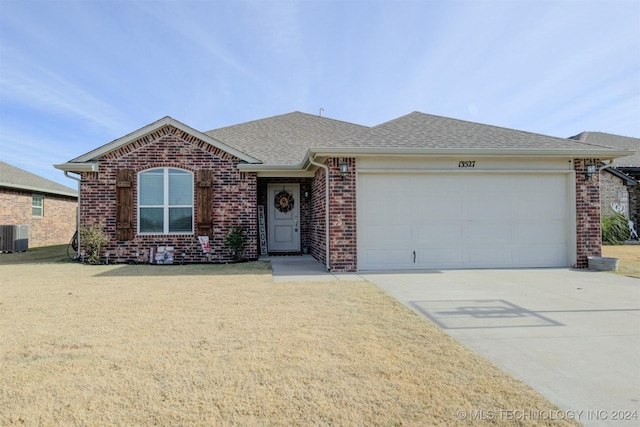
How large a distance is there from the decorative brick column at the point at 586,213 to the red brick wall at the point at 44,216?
1929cm

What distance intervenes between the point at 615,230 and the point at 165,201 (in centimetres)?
1777

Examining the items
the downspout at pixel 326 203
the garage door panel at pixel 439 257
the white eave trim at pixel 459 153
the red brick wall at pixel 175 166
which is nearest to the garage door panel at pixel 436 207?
the garage door panel at pixel 439 257

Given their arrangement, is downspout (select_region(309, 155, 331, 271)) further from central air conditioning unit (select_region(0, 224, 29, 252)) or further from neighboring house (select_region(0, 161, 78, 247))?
neighboring house (select_region(0, 161, 78, 247))

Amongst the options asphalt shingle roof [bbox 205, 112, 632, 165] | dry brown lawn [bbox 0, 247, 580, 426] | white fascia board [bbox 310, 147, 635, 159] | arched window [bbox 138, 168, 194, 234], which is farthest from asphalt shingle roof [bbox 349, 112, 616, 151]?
arched window [bbox 138, 168, 194, 234]

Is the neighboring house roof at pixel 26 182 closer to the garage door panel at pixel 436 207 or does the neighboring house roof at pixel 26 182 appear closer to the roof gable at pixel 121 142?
the roof gable at pixel 121 142

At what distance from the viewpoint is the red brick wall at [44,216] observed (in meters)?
14.7

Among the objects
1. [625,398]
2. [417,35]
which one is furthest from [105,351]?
[417,35]

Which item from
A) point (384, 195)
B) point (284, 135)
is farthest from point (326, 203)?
point (284, 135)

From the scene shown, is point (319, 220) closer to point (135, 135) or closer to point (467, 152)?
point (467, 152)

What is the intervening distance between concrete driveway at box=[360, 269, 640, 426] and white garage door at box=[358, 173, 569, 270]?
3.33ft

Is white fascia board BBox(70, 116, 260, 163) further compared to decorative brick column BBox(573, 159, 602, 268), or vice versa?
white fascia board BBox(70, 116, 260, 163)

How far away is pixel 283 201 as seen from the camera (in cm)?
1188

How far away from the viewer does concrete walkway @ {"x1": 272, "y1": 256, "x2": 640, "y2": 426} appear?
260 centimetres

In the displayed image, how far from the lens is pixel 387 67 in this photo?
1078 centimetres
